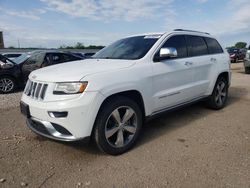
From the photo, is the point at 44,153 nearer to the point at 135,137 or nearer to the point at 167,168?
the point at 135,137

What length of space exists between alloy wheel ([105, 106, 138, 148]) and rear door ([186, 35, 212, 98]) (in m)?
1.75

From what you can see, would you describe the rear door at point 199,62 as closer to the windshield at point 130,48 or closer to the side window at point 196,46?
the side window at point 196,46

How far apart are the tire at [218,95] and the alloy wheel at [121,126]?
8.75 feet

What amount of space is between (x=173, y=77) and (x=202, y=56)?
1300 mm

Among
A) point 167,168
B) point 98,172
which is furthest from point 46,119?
point 167,168

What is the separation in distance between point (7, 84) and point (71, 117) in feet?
20.7

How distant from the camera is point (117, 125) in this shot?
349 cm

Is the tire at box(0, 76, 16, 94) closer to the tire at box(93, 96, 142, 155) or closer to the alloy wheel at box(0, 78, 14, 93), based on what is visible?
the alloy wheel at box(0, 78, 14, 93)

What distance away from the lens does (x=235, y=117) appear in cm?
522

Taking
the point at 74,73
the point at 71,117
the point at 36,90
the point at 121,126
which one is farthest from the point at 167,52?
the point at 36,90

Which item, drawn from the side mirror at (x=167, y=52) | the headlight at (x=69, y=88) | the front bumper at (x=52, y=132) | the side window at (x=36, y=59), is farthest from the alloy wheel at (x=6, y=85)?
the side mirror at (x=167, y=52)

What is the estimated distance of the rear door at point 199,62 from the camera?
4848 mm

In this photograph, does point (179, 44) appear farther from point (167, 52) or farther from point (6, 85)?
point (6, 85)

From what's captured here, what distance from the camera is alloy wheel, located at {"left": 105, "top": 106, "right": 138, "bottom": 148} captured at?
3406mm
